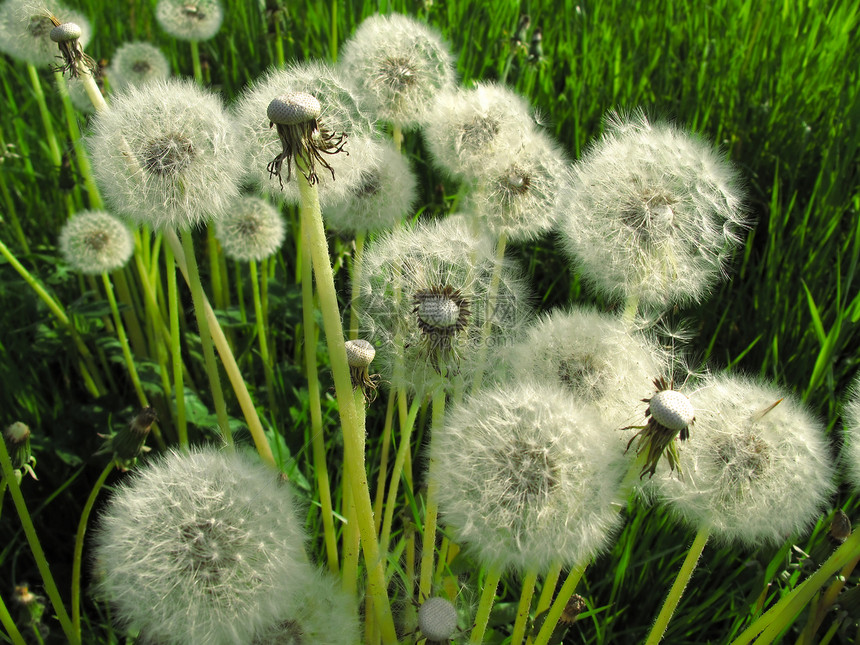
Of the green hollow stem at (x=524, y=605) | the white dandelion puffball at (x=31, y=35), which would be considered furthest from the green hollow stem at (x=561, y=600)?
the white dandelion puffball at (x=31, y=35)

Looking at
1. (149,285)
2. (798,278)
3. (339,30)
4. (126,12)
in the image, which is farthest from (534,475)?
(126,12)

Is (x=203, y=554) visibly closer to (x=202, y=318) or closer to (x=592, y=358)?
(x=202, y=318)

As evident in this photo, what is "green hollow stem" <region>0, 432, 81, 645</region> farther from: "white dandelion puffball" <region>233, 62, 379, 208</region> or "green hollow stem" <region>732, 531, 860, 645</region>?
"green hollow stem" <region>732, 531, 860, 645</region>

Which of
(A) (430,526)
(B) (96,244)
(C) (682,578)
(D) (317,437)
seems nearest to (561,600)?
(C) (682,578)

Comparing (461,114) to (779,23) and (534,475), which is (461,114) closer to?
(534,475)

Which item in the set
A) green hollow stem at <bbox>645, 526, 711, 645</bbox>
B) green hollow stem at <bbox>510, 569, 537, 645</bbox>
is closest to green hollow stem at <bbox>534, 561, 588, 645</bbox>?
green hollow stem at <bbox>510, 569, 537, 645</bbox>

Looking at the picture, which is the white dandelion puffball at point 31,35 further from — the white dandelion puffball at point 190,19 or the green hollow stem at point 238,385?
the green hollow stem at point 238,385
